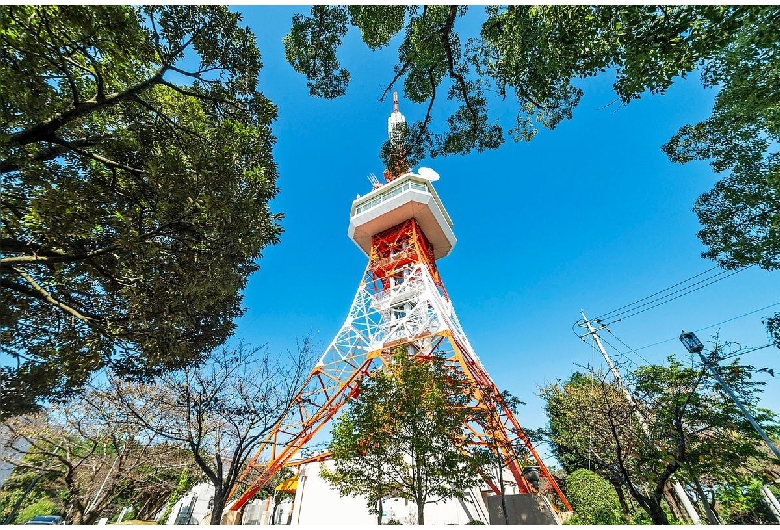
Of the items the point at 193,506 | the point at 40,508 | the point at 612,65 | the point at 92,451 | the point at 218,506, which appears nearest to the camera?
the point at 612,65

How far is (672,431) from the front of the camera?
6.54m

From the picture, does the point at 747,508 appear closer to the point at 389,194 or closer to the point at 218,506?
the point at 218,506

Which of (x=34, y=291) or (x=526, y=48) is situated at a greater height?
(x=526, y=48)

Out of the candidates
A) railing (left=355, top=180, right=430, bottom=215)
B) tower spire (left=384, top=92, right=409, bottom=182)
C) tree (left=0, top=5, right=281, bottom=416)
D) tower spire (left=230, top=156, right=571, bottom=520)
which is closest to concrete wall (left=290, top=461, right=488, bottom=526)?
tower spire (left=230, top=156, right=571, bottom=520)

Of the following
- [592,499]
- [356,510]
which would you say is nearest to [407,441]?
[356,510]

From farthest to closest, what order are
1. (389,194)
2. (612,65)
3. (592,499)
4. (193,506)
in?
1. (389,194)
2. (193,506)
3. (592,499)
4. (612,65)

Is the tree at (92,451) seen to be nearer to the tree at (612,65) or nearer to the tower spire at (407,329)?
the tower spire at (407,329)

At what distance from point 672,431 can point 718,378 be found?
55.0 inches

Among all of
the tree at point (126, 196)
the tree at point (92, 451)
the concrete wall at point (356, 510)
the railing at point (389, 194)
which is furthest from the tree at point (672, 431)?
the railing at point (389, 194)

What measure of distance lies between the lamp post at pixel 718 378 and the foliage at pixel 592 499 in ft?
19.5

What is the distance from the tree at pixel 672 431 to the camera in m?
5.80

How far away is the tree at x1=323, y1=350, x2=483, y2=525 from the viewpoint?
762 centimetres

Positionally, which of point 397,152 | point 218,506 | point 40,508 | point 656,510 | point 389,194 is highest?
point 389,194

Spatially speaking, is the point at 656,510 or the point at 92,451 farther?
the point at 92,451
